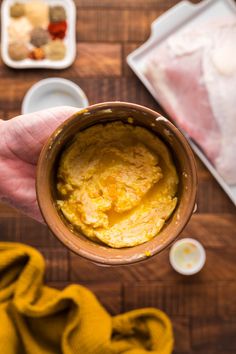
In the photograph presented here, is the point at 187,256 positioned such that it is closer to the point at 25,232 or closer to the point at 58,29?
the point at 25,232

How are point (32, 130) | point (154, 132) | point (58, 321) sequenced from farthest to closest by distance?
point (58, 321) → point (32, 130) → point (154, 132)

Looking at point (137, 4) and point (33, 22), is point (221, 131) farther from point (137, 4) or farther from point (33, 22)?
point (33, 22)

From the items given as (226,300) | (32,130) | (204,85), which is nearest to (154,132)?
(32,130)

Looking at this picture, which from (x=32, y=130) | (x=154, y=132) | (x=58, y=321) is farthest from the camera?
(x=58, y=321)

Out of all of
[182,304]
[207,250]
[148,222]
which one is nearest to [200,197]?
[207,250]

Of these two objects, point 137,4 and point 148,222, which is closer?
point 148,222

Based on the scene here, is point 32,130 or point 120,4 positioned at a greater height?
point 120,4

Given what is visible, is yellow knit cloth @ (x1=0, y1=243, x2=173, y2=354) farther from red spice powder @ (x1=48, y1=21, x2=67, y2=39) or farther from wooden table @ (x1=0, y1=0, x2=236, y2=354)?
red spice powder @ (x1=48, y1=21, x2=67, y2=39)

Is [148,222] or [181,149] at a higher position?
[181,149]
